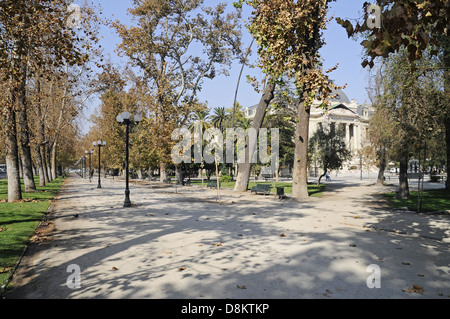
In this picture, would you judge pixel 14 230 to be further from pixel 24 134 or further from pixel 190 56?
pixel 190 56

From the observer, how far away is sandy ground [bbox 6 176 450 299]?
15.1 ft

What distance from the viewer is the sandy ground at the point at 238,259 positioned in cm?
460

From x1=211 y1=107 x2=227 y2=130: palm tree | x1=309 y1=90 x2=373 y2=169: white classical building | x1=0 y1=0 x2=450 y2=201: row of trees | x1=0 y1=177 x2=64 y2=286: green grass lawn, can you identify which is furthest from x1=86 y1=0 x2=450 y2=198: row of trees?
x1=309 y1=90 x2=373 y2=169: white classical building

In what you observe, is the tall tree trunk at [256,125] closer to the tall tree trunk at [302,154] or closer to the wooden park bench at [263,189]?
the wooden park bench at [263,189]

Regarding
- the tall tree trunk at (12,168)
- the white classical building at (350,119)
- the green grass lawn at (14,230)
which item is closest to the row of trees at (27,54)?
the tall tree trunk at (12,168)

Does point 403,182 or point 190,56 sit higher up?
point 190,56

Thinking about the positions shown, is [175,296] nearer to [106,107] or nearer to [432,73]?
[432,73]

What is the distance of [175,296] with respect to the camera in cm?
435

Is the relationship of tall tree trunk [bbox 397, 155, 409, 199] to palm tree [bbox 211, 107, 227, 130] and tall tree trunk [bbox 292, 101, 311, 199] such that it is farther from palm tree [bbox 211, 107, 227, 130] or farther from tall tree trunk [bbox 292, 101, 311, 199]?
palm tree [bbox 211, 107, 227, 130]

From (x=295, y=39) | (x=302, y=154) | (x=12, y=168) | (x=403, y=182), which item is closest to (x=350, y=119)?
(x=403, y=182)

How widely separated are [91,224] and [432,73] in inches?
663

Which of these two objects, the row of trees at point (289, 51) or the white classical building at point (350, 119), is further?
the white classical building at point (350, 119)

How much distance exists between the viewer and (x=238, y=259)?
241 inches

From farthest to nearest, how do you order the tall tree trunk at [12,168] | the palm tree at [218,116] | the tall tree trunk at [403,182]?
the palm tree at [218,116] → the tall tree trunk at [403,182] → the tall tree trunk at [12,168]
